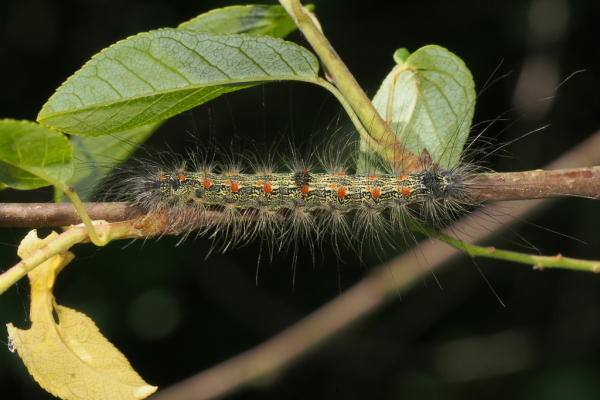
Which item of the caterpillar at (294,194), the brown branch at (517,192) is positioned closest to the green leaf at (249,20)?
the caterpillar at (294,194)

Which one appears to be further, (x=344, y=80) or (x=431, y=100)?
(x=431, y=100)

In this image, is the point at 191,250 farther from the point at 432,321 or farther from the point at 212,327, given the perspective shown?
the point at 432,321

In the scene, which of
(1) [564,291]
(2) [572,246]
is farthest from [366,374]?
(2) [572,246]

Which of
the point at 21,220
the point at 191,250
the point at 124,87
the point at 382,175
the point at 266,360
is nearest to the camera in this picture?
the point at 124,87

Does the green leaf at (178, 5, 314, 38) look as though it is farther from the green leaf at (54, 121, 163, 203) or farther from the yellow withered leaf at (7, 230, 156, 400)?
the yellow withered leaf at (7, 230, 156, 400)

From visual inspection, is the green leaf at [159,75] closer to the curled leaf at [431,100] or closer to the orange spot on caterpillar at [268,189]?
the curled leaf at [431,100]

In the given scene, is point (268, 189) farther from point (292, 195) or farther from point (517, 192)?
point (517, 192)

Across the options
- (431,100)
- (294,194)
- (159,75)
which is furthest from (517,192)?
(159,75)

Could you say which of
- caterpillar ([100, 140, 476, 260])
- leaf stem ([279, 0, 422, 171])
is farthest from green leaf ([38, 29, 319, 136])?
caterpillar ([100, 140, 476, 260])

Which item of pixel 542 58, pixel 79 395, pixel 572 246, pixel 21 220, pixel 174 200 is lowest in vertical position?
pixel 79 395
